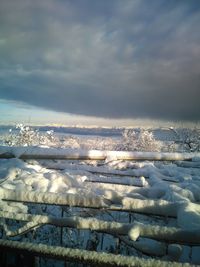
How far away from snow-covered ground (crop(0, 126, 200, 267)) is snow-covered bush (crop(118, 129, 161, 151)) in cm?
4271

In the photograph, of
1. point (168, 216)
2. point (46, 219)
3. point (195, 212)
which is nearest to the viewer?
point (46, 219)

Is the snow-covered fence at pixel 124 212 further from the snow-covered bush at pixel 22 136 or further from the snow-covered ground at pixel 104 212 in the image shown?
the snow-covered bush at pixel 22 136

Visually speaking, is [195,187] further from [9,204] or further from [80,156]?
[80,156]

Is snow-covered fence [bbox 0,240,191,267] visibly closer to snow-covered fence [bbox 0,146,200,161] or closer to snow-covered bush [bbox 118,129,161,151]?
snow-covered fence [bbox 0,146,200,161]

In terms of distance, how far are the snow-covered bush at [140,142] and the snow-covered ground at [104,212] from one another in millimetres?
42707

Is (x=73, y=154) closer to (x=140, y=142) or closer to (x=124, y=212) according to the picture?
(x=124, y=212)

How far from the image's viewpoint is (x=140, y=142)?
5041cm

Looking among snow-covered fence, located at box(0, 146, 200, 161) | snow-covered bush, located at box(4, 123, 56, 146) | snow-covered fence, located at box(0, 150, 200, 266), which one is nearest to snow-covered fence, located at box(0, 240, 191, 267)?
snow-covered fence, located at box(0, 150, 200, 266)

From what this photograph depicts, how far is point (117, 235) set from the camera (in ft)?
7.61

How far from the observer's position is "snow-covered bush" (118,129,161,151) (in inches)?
1916

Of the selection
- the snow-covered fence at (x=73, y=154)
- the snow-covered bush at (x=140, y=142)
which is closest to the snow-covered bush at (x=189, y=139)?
the snow-covered bush at (x=140, y=142)

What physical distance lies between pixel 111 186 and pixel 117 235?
1.44m

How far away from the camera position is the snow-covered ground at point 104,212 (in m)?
2.26

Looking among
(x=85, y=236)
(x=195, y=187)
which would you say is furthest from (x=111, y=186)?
(x=195, y=187)
